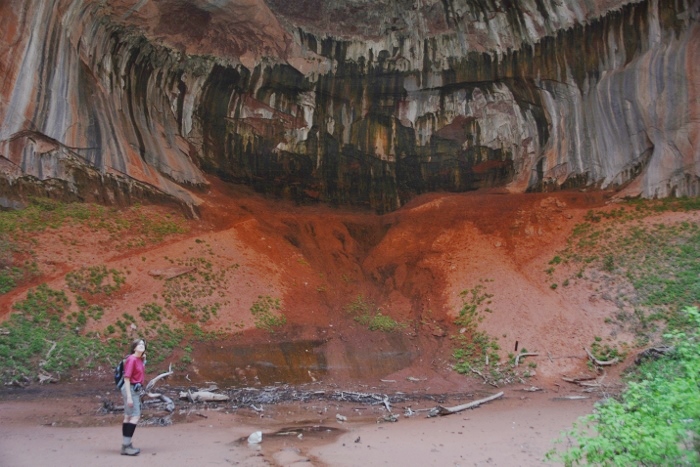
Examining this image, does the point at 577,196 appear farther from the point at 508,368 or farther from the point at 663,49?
the point at 508,368

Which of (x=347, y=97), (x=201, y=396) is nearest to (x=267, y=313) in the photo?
(x=201, y=396)

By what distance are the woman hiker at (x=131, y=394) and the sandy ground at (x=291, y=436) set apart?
0.21 m

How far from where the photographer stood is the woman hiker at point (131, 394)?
6.47 meters

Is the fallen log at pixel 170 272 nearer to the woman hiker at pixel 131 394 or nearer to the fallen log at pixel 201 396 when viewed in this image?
the fallen log at pixel 201 396

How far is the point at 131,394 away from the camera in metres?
6.53

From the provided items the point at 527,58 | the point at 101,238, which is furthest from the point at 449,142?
the point at 101,238

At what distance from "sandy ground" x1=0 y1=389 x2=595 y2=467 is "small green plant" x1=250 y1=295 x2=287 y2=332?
5.20 m

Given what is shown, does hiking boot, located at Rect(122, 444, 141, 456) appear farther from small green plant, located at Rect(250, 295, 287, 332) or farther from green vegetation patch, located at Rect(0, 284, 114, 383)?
small green plant, located at Rect(250, 295, 287, 332)

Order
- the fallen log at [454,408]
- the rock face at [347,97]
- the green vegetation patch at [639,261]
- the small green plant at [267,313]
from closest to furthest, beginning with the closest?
1. the fallen log at [454,408]
2. the green vegetation patch at [639,261]
3. the small green plant at [267,313]
4. the rock face at [347,97]

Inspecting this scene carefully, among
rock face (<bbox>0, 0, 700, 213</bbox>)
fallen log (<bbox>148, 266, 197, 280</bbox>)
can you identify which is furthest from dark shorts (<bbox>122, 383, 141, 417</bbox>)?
rock face (<bbox>0, 0, 700, 213</bbox>)

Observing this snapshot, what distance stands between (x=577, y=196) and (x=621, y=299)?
6.70 m

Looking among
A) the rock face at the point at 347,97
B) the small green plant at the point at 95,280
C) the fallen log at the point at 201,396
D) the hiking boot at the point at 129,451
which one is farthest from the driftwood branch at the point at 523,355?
the small green plant at the point at 95,280

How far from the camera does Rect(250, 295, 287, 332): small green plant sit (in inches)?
645

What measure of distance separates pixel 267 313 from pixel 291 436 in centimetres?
841
